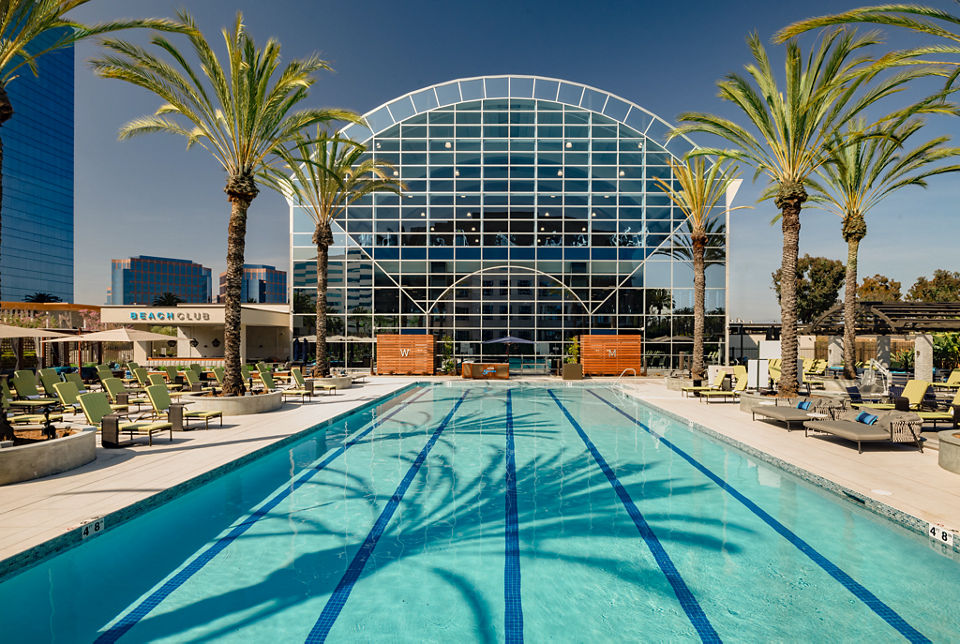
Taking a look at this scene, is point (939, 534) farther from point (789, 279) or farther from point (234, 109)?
point (234, 109)

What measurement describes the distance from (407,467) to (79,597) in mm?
5001

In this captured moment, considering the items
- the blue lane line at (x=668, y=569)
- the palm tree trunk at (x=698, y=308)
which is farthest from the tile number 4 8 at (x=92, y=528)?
the palm tree trunk at (x=698, y=308)

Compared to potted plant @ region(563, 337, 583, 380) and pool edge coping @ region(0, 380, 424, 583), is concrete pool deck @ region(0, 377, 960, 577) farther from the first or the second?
potted plant @ region(563, 337, 583, 380)

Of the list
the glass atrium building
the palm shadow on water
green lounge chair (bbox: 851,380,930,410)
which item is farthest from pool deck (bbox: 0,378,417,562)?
the glass atrium building

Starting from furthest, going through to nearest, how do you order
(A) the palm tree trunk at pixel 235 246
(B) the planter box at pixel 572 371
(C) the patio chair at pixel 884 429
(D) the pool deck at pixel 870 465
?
(B) the planter box at pixel 572 371 < (A) the palm tree trunk at pixel 235 246 < (C) the patio chair at pixel 884 429 < (D) the pool deck at pixel 870 465

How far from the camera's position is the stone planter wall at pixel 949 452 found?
7121 millimetres

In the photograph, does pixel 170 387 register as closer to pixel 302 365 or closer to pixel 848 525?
pixel 302 365

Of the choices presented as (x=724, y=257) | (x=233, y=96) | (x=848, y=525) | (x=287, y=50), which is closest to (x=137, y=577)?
(x=848, y=525)

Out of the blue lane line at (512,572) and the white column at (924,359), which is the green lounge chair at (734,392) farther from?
the blue lane line at (512,572)

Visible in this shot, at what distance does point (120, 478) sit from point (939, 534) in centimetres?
1063

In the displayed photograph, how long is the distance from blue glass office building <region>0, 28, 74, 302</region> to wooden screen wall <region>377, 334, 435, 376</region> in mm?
112367

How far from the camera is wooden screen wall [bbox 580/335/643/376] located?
26.5 meters

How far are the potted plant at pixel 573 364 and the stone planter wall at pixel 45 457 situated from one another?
2045cm

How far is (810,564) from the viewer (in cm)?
514
